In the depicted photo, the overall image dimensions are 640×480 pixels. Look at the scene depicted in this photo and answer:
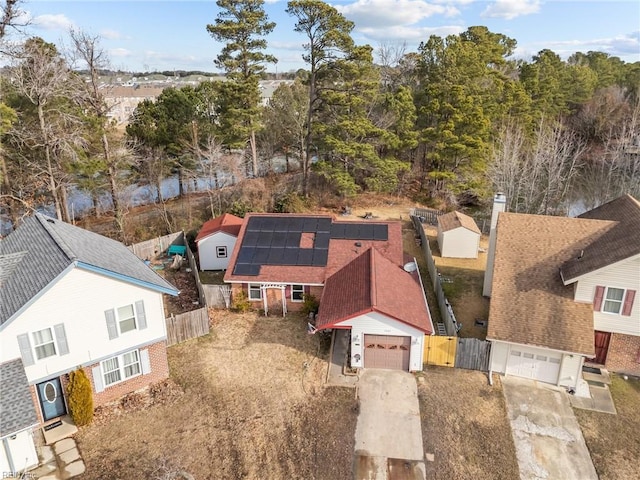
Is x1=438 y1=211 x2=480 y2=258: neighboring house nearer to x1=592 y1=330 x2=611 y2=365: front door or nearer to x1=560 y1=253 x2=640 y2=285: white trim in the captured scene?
x1=560 y1=253 x2=640 y2=285: white trim

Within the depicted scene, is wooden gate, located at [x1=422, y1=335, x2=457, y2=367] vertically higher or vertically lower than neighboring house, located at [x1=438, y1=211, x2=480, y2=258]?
lower

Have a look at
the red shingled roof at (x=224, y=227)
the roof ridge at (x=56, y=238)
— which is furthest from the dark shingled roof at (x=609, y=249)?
the roof ridge at (x=56, y=238)

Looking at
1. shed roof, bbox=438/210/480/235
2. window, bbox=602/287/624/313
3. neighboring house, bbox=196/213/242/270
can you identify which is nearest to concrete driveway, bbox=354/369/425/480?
window, bbox=602/287/624/313

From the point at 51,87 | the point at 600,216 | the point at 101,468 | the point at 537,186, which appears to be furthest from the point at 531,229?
the point at 51,87

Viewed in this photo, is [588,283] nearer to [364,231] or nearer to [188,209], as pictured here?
[364,231]

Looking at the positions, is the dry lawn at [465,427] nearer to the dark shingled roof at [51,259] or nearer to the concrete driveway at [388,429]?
the concrete driveway at [388,429]

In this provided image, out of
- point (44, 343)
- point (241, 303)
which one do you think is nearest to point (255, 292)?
point (241, 303)
